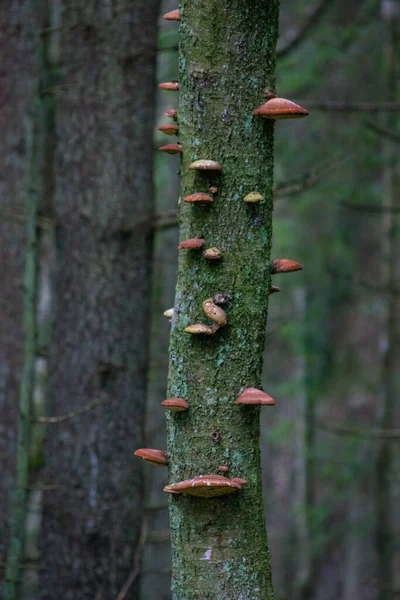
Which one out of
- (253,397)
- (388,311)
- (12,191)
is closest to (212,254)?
(253,397)

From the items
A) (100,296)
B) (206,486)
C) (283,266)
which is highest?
(283,266)

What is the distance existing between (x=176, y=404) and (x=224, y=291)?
1.44 feet

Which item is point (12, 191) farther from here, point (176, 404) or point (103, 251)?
point (176, 404)

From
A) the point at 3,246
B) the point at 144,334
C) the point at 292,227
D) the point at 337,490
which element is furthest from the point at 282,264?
the point at 337,490

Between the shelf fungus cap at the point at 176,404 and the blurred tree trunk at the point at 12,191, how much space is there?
462cm

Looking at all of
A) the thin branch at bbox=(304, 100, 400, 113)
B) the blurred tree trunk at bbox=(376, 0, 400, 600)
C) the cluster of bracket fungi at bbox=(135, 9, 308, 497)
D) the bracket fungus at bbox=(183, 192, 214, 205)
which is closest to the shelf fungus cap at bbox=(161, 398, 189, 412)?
the cluster of bracket fungi at bbox=(135, 9, 308, 497)

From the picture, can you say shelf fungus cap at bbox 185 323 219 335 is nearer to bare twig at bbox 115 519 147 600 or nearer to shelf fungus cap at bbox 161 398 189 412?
shelf fungus cap at bbox 161 398 189 412

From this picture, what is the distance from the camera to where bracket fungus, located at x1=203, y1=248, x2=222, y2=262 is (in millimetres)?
2551

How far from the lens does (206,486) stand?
7.78 ft

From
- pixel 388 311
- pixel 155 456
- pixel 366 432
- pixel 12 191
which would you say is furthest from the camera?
pixel 388 311

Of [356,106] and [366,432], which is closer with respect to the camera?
[356,106]

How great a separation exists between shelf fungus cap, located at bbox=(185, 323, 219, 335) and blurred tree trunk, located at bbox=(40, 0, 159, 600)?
304 centimetres

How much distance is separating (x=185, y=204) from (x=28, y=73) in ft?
16.8

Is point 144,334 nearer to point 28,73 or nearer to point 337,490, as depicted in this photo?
point 28,73
